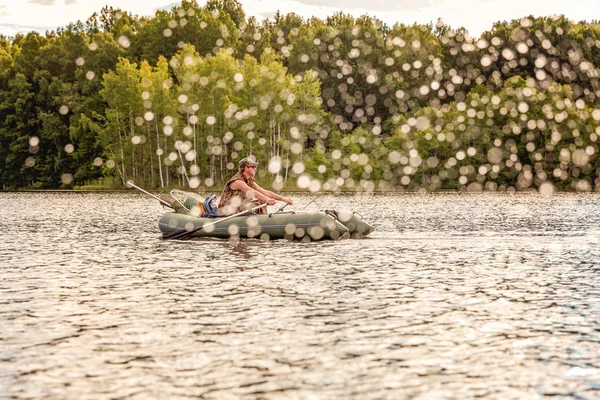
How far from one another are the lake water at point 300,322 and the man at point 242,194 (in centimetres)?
185

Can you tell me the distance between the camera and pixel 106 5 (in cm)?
10656

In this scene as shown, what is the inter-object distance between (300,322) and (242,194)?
39.4ft

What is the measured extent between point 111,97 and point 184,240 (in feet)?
174

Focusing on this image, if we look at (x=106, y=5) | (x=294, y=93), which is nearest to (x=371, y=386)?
(x=294, y=93)

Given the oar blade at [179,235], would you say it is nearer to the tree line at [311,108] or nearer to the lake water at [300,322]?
the lake water at [300,322]

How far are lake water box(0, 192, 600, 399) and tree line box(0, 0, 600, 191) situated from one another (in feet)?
167

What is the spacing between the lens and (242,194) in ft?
71.4

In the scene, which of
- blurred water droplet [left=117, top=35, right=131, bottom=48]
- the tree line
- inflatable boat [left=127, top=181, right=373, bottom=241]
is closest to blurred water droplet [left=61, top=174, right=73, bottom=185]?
the tree line

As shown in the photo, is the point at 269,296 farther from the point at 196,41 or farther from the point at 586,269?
the point at 196,41

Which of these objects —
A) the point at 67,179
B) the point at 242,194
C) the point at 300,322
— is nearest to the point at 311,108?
the point at 67,179

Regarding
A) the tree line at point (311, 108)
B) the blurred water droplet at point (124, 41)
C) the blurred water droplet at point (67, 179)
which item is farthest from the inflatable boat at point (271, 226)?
the blurred water droplet at point (124, 41)

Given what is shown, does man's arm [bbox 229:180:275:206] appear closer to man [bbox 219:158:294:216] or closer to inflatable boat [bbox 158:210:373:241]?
man [bbox 219:158:294:216]

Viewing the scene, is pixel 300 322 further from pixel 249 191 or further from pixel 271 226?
pixel 249 191

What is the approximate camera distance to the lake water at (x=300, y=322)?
7281 millimetres
